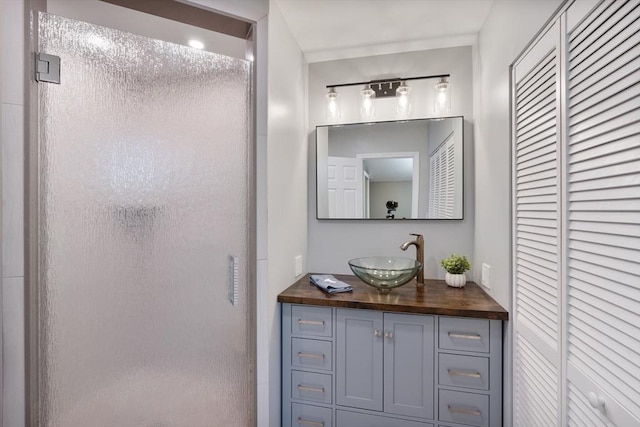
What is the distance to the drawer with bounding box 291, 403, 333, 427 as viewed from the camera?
64.1 inches

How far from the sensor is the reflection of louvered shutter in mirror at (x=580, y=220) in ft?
2.44

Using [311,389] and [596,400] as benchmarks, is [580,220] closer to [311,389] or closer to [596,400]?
[596,400]

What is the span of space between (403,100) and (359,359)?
5.19 ft

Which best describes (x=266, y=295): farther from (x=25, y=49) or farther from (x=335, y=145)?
(x=25, y=49)

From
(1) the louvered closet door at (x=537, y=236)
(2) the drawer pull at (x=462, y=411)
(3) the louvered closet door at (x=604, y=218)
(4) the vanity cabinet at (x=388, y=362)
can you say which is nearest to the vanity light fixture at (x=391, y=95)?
(1) the louvered closet door at (x=537, y=236)

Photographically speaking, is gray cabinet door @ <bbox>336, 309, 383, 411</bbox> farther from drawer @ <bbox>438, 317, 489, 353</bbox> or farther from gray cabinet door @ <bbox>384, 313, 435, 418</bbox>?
drawer @ <bbox>438, 317, 489, 353</bbox>

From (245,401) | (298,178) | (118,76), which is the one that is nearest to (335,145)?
(298,178)

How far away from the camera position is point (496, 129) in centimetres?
156

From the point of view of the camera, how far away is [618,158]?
2.52 feet

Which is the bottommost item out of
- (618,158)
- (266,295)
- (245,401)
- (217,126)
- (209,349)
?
(245,401)

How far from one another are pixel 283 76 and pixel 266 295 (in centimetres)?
118

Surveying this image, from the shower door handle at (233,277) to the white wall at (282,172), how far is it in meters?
0.16

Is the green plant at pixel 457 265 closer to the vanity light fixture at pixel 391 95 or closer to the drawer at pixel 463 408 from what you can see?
the drawer at pixel 463 408

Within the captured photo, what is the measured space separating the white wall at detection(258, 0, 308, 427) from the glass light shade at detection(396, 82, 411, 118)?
0.64 meters
